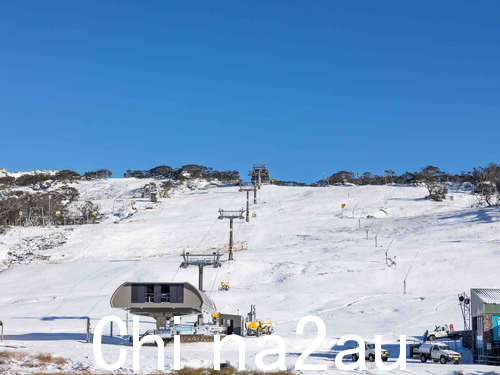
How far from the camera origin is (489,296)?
32.4m

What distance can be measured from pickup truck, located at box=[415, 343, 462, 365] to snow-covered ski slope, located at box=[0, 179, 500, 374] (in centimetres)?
165

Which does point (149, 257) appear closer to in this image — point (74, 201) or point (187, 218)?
point (187, 218)

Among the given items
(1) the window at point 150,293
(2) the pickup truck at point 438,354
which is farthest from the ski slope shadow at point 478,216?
(1) the window at point 150,293

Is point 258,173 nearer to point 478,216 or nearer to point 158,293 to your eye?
point 478,216

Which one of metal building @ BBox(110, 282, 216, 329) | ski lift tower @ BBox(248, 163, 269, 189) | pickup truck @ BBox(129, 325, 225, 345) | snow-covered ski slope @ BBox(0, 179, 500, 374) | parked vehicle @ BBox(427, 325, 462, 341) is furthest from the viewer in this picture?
ski lift tower @ BBox(248, 163, 269, 189)

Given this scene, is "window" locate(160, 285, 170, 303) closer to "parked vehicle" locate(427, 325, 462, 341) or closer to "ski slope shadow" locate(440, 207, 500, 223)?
"parked vehicle" locate(427, 325, 462, 341)

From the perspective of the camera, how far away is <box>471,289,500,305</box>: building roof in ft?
103

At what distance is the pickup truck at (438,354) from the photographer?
3048 cm

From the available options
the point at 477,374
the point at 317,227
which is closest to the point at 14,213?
the point at 317,227

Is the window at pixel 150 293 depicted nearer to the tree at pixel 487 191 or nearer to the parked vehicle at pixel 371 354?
the parked vehicle at pixel 371 354

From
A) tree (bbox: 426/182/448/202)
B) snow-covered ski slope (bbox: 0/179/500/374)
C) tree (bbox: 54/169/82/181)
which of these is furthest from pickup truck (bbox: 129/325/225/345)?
tree (bbox: 54/169/82/181)

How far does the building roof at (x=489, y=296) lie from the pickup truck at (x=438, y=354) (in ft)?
9.52

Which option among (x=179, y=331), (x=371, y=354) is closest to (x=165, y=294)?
(x=179, y=331)

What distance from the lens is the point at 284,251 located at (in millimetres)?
74000
